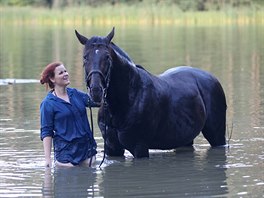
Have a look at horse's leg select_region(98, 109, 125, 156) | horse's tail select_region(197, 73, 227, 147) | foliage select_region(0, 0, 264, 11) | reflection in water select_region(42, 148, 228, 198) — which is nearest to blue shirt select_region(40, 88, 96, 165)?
reflection in water select_region(42, 148, 228, 198)

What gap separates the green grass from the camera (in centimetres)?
→ 6412

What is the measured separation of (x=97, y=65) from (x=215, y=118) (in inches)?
112

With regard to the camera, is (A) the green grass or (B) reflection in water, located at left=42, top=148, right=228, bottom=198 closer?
(B) reflection in water, located at left=42, top=148, right=228, bottom=198

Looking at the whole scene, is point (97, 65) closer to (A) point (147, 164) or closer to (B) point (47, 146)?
(B) point (47, 146)

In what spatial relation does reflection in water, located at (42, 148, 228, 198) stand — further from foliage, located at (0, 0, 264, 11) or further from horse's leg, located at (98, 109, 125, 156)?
foliage, located at (0, 0, 264, 11)

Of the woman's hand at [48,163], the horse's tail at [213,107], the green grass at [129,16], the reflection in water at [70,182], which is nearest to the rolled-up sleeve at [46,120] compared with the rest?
the woman's hand at [48,163]

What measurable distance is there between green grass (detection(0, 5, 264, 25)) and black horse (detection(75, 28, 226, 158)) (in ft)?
166

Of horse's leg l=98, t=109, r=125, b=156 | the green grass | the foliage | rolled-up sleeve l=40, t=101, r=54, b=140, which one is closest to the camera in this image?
rolled-up sleeve l=40, t=101, r=54, b=140

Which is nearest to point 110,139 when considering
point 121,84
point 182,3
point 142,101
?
point 142,101

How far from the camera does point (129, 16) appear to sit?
66250mm

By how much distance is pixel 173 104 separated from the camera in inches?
477

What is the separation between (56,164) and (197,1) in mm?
60542

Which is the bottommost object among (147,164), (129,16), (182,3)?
(129,16)

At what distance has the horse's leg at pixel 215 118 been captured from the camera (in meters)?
12.9
